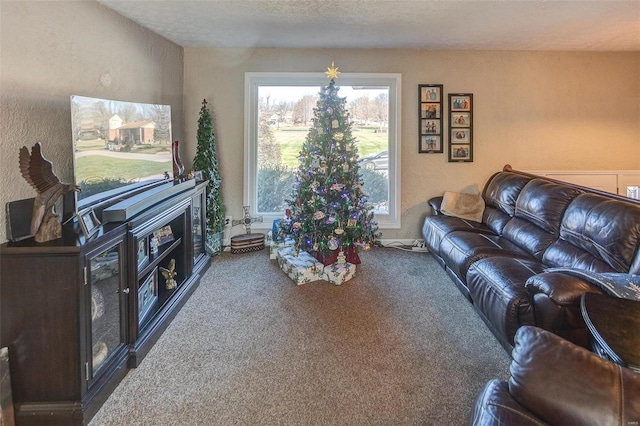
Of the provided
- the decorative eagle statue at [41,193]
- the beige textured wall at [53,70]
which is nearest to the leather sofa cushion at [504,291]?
the decorative eagle statue at [41,193]

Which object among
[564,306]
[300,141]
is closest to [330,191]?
[300,141]

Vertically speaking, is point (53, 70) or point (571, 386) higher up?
point (53, 70)

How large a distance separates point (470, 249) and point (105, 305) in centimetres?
267

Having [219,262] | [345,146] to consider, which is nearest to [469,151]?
[345,146]

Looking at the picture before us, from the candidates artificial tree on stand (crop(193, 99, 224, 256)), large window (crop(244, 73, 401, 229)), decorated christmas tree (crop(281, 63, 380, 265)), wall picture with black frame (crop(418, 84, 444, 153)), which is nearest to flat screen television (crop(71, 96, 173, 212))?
artificial tree on stand (crop(193, 99, 224, 256))

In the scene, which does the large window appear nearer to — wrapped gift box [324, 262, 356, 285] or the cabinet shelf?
wrapped gift box [324, 262, 356, 285]

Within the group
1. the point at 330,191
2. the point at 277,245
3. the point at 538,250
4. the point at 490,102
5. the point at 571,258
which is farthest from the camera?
the point at 490,102

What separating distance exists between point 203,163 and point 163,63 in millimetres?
1138

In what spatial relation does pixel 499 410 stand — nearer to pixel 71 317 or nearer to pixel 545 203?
pixel 71 317

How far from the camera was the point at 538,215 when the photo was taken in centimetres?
317

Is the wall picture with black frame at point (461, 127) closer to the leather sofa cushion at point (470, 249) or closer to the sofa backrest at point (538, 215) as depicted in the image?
the sofa backrest at point (538, 215)

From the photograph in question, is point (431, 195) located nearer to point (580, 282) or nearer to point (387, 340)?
point (387, 340)

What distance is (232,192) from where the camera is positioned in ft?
15.5

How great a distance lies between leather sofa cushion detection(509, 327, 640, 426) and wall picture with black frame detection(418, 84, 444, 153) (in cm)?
388
